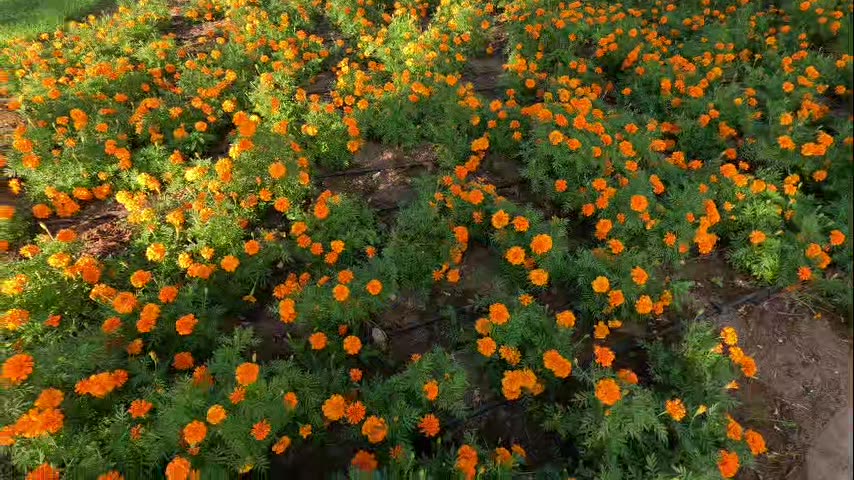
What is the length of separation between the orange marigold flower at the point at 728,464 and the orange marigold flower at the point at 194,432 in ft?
9.53

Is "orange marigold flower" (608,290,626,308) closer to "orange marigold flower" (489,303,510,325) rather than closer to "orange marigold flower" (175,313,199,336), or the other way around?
"orange marigold flower" (489,303,510,325)

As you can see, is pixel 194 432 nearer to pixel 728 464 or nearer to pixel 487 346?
pixel 487 346

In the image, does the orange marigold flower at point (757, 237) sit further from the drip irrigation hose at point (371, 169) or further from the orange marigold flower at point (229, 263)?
the orange marigold flower at point (229, 263)

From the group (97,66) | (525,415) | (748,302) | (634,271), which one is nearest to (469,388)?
(525,415)

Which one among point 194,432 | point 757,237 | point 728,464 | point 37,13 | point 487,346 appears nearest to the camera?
point 194,432

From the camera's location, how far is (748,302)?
153 inches

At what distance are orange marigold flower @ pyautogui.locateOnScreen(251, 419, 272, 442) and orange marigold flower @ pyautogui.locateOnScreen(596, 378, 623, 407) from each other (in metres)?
1.95

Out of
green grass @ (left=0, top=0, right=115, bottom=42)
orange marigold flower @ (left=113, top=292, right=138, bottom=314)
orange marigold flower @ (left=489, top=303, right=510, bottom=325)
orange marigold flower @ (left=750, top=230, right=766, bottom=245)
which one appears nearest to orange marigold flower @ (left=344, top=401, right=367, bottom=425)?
orange marigold flower @ (left=489, top=303, right=510, bottom=325)

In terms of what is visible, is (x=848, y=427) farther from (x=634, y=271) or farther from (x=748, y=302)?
(x=634, y=271)

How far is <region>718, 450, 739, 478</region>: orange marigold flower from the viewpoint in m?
2.52

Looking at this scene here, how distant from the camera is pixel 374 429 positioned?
A: 2600 mm

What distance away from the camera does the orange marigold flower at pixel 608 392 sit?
2.66 metres

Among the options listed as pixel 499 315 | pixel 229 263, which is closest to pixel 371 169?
pixel 229 263

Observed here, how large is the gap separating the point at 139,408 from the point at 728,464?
340 cm
